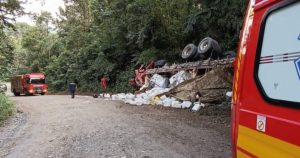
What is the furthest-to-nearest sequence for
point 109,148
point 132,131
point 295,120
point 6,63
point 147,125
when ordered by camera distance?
point 6,63 < point 147,125 < point 132,131 < point 109,148 < point 295,120

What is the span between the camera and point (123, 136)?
32.8 feet

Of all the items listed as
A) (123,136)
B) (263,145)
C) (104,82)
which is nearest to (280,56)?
(263,145)

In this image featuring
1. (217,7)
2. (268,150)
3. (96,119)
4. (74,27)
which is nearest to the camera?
(268,150)

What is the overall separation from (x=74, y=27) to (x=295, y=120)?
164 ft

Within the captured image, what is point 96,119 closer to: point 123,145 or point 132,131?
point 132,131

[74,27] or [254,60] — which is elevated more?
[74,27]

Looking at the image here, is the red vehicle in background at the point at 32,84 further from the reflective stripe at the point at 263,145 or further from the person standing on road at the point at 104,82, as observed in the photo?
the reflective stripe at the point at 263,145

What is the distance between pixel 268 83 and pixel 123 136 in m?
7.69

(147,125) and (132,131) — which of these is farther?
(147,125)

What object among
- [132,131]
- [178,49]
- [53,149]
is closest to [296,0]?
Answer: [53,149]

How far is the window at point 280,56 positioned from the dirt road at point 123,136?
5300 millimetres

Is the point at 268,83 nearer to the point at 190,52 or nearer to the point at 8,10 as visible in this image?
the point at 190,52

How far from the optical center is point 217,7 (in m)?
21.6

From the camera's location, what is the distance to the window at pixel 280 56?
7.55 ft
